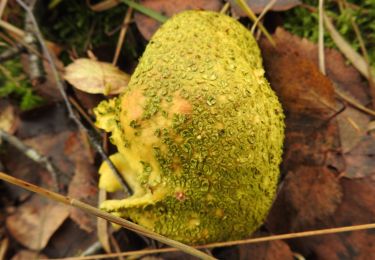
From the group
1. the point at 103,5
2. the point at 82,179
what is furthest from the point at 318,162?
the point at 103,5

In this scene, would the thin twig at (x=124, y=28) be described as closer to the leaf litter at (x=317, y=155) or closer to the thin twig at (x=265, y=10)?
the leaf litter at (x=317, y=155)

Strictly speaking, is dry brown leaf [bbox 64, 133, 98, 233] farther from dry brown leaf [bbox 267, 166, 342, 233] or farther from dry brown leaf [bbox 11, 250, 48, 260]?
dry brown leaf [bbox 267, 166, 342, 233]

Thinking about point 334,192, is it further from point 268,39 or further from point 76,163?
point 76,163

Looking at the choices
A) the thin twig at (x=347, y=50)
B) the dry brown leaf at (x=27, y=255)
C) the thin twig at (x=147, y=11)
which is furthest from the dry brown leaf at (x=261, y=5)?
the dry brown leaf at (x=27, y=255)

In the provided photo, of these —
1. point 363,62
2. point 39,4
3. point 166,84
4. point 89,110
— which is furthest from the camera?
point 39,4

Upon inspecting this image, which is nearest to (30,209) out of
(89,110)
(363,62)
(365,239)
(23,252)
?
(23,252)

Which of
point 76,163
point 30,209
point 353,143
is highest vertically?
point 353,143

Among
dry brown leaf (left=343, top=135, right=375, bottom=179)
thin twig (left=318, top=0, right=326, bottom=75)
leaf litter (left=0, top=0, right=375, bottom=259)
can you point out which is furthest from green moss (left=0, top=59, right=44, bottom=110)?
dry brown leaf (left=343, top=135, right=375, bottom=179)
